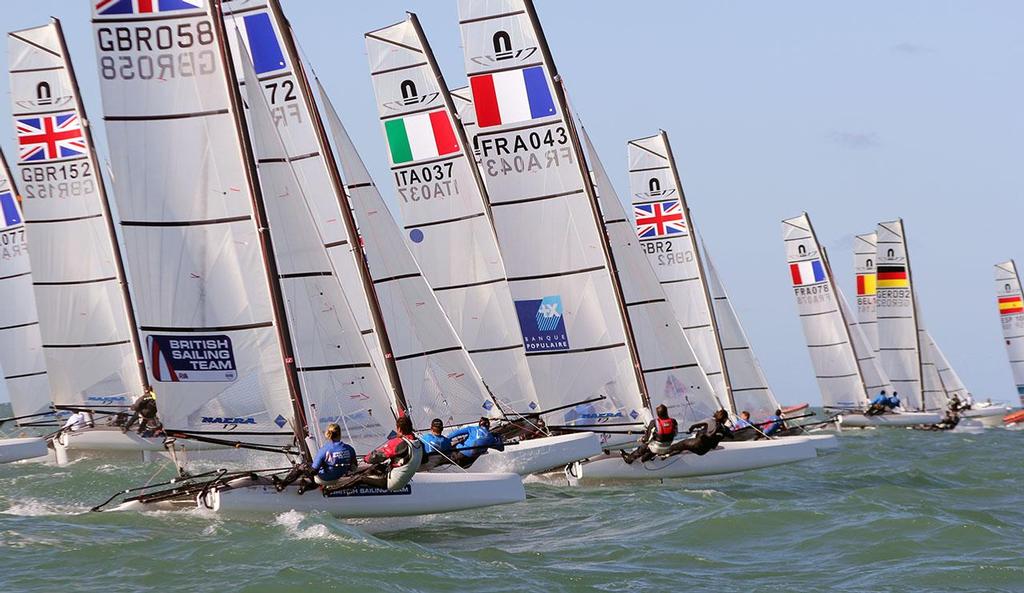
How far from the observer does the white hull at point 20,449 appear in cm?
1939

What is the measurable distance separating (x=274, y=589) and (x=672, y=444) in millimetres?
8502

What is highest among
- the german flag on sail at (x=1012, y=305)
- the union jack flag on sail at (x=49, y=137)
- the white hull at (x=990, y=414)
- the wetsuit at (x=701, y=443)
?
the union jack flag on sail at (x=49, y=137)

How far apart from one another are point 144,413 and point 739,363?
1145 cm

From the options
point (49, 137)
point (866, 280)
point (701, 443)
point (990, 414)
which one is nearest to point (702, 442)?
point (701, 443)

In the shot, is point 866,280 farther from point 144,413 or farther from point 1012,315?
point 144,413

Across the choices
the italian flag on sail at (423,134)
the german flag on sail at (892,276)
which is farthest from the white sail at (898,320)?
the italian flag on sail at (423,134)

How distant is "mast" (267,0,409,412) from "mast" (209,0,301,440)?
267 cm

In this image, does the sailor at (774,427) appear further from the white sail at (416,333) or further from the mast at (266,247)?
the mast at (266,247)

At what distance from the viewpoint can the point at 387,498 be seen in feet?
44.4

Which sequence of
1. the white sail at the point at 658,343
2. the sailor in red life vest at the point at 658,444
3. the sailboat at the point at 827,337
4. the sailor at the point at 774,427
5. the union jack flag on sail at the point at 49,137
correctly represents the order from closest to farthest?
1. the sailor in red life vest at the point at 658,444
2. the white sail at the point at 658,343
3. the union jack flag on sail at the point at 49,137
4. the sailor at the point at 774,427
5. the sailboat at the point at 827,337

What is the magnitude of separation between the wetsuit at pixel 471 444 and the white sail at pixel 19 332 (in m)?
12.7

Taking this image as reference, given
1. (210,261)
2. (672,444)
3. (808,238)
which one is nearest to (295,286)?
(210,261)

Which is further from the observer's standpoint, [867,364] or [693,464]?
[867,364]

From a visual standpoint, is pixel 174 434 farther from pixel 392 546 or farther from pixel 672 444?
pixel 672 444
